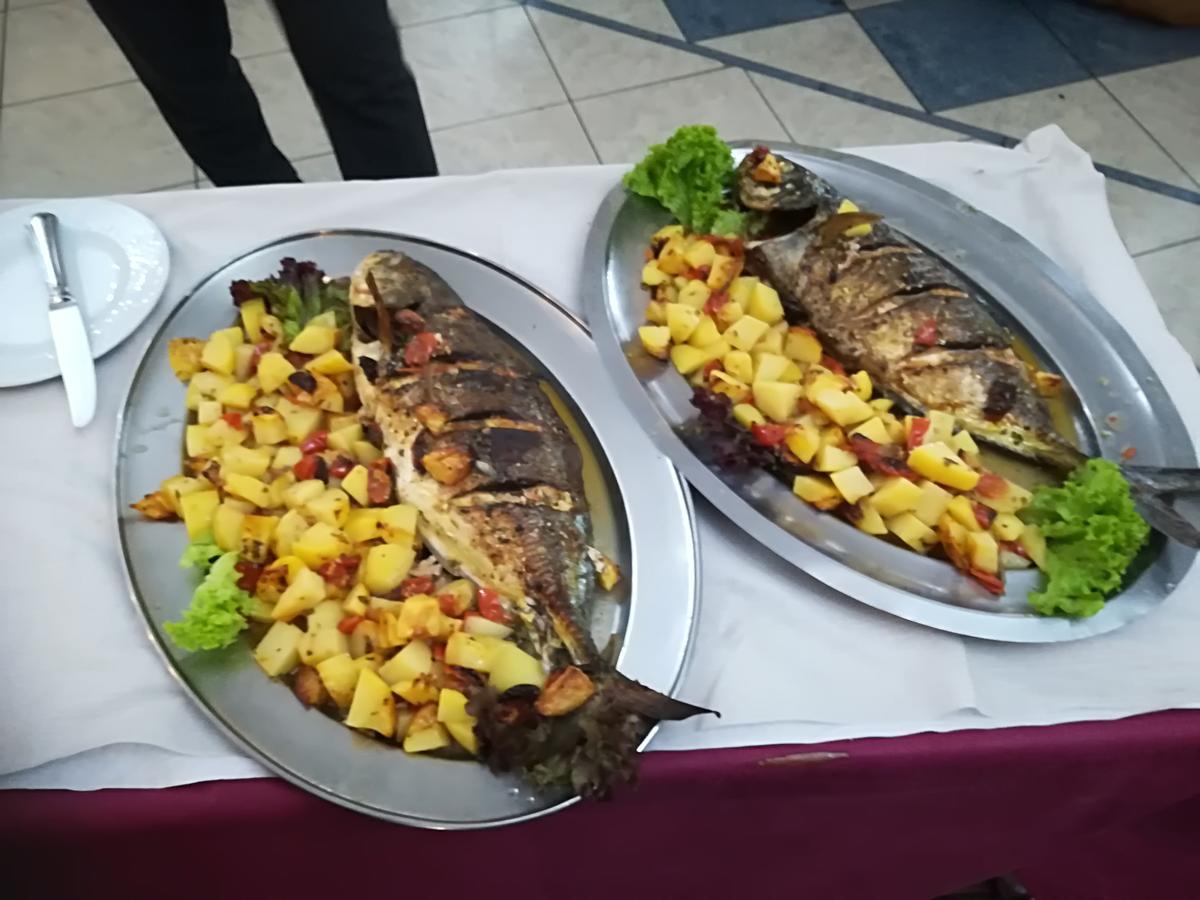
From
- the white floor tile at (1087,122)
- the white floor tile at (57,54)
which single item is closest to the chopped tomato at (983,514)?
the white floor tile at (1087,122)

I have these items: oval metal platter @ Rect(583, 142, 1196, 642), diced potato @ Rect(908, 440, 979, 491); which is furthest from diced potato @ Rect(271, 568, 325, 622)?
diced potato @ Rect(908, 440, 979, 491)

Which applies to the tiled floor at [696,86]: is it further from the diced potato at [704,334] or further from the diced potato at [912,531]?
the diced potato at [912,531]

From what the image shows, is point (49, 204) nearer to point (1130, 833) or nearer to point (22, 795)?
point (22, 795)

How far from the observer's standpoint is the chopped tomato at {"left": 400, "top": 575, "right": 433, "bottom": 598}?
3.94 feet

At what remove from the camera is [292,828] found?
1068 mm

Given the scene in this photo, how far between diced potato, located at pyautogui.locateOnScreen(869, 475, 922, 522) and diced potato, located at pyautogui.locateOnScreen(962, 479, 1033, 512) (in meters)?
0.10

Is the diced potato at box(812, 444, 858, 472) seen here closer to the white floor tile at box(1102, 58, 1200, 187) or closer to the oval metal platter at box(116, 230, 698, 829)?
the oval metal platter at box(116, 230, 698, 829)

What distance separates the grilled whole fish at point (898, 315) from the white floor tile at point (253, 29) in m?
2.55

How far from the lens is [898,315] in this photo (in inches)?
59.8

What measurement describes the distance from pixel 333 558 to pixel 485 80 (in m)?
2.68

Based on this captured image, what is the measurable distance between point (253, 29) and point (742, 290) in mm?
2838

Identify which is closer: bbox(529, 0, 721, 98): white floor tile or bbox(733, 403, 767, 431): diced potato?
bbox(733, 403, 767, 431): diced potato

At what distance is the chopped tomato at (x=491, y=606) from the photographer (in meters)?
1.20

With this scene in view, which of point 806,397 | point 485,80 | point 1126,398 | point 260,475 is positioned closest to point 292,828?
point 260,475
